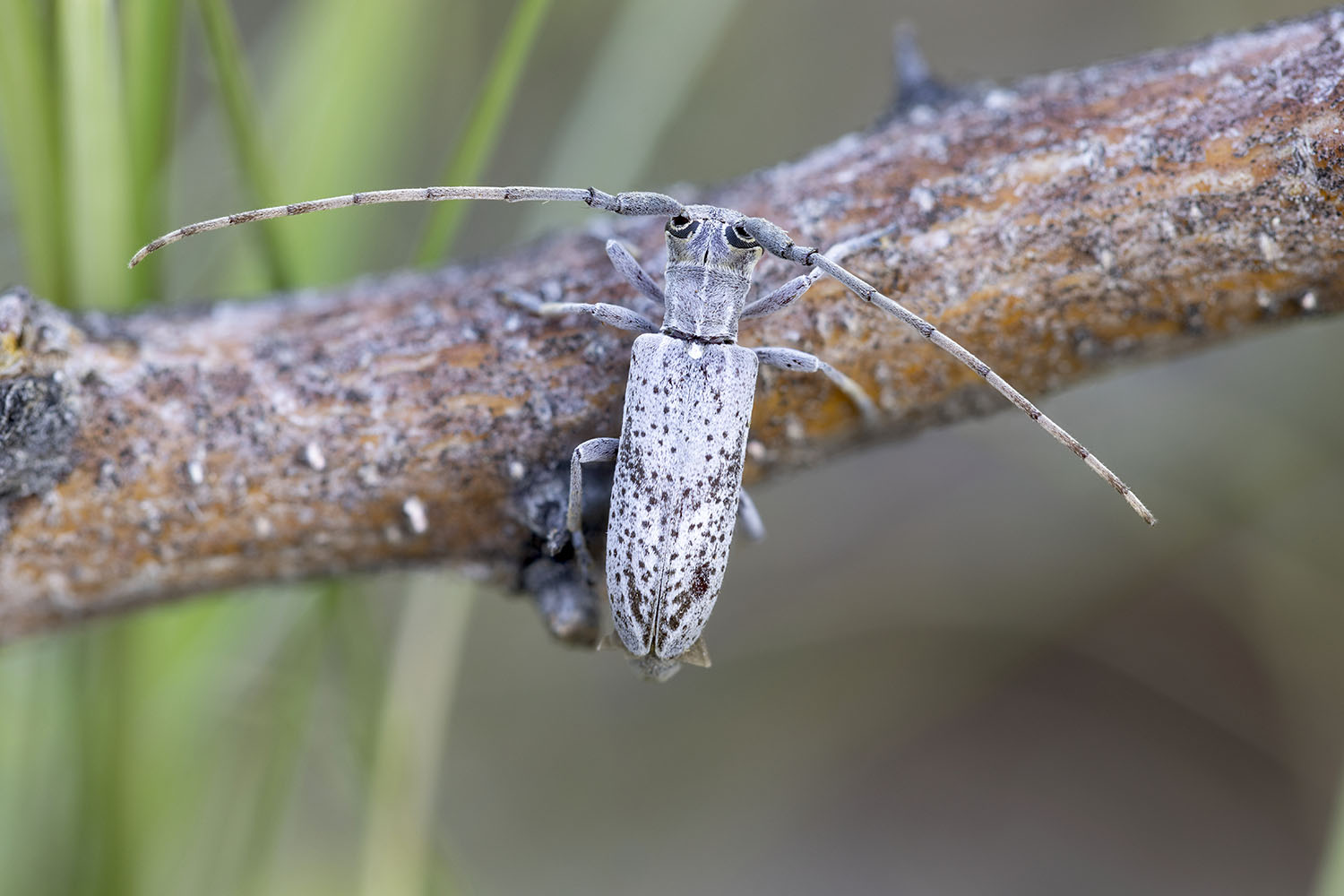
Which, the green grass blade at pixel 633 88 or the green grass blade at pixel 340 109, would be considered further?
the green grass blade at pixel 633 88

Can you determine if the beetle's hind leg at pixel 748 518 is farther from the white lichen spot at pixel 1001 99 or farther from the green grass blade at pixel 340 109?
the green grass blade at pixel 340 109

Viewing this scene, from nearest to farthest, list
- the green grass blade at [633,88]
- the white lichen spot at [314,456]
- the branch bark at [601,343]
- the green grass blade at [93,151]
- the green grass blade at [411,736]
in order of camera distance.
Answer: the green grass blade at [93,151]
the branch bark at [601,343]
the white lichen spot at [314,456]
the green grass blade at [411,736]
the green grass blade at [633,88]

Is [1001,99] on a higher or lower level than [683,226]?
higher

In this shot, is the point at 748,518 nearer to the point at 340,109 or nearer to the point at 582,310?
the point at 582,310

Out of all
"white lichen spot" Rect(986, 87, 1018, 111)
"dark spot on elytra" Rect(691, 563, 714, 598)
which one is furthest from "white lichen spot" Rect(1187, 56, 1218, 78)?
"dark spot on elytra" Rect(691, 563, 714, 598)

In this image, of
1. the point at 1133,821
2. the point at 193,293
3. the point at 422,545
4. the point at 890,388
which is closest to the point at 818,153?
the point at 890,388

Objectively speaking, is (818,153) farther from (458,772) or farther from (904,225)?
(458,772)

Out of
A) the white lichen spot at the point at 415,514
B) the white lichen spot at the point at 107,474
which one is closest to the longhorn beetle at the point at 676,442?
the white lichen spot at the point at 415,514

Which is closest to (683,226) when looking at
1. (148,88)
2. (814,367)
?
(814,367)
